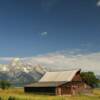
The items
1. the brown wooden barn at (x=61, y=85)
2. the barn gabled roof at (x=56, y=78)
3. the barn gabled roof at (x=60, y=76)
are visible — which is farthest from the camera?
the barn gabled roof at (x=60, y=76)

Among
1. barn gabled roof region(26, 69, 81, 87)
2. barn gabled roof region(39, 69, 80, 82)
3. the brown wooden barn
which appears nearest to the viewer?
the brown wooden barn

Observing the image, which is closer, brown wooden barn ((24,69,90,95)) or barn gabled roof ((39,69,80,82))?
brown wooden barn ((24,69,90,95))

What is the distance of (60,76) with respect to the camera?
91.2 meters

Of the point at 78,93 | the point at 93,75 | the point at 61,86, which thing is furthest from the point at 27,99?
the point at 93,75

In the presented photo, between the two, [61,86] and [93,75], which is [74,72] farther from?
[93,75]

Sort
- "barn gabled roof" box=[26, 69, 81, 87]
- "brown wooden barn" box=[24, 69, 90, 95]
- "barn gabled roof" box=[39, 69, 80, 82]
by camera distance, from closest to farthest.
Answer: "brown wooden barn" box=[24, 69, 90, 95] → "barn gabled roof" box=[26, 69, 81, 87] → "barn gabled roof" box=[39, 69, 80, 82]

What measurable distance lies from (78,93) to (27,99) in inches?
1586

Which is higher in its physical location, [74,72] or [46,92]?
[74,72]

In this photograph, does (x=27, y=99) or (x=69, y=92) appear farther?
(x=69, y=92)

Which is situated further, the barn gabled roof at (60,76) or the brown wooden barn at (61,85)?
the barn gabled roof at (60,76)

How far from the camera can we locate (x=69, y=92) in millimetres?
86938

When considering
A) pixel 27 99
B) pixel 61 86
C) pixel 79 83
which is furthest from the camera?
pixel 79 83

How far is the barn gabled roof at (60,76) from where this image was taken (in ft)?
289

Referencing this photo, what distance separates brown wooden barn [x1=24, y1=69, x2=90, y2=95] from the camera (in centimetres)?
8456
